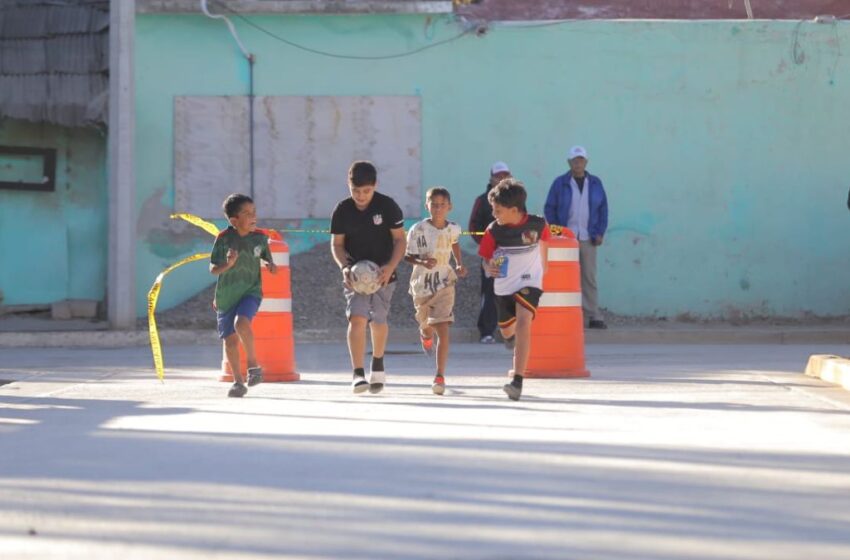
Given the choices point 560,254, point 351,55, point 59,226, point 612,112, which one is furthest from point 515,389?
point 59,226

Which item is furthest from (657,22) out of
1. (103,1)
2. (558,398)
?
(558,398)

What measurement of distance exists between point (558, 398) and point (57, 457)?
14.2 ft

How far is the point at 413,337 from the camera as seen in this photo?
20.2 metres

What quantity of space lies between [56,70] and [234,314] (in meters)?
10.5

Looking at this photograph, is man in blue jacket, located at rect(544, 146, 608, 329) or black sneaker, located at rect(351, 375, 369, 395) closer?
black sneaker, located at rect(351, 375, 369, 395)

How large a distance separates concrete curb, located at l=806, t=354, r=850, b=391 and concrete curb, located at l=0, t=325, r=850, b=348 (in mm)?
6298

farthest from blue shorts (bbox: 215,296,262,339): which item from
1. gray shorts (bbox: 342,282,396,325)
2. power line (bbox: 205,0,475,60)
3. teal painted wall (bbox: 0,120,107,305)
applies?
teal painted wall (bbox: 0,120,107,305)

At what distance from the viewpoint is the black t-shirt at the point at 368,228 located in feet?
40.2

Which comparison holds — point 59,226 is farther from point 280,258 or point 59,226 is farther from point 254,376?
point 254,376

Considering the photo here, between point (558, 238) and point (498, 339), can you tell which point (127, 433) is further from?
point (498, 339)

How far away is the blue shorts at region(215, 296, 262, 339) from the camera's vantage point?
12.4 m

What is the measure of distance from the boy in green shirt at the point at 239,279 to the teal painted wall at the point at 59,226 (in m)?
11.1

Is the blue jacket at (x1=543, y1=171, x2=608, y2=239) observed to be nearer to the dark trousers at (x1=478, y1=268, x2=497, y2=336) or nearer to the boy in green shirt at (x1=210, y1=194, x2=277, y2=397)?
the dark trousers at (x1=478, y1=268, x2=497, y2=336)

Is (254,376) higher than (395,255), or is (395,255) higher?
(395,255)
